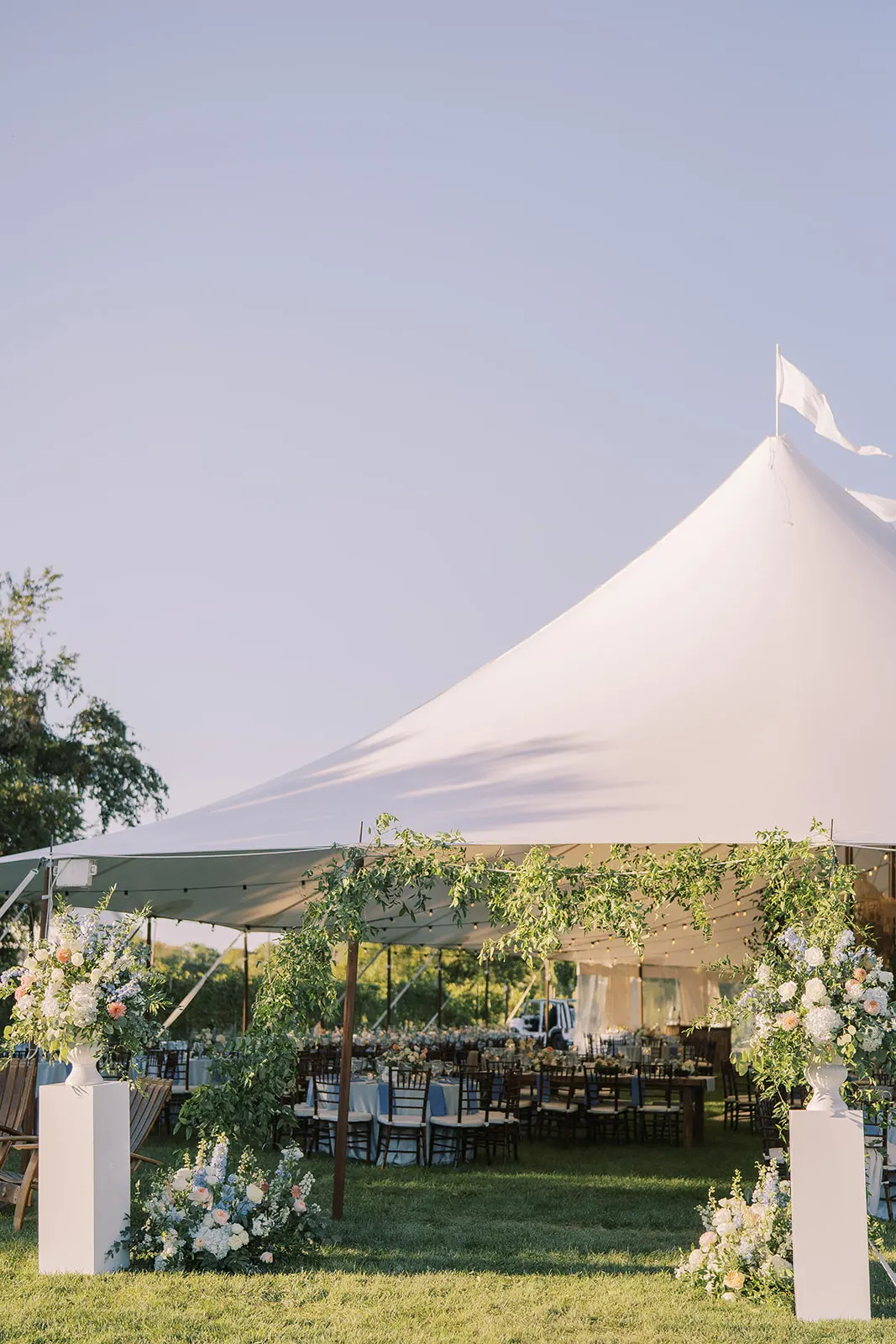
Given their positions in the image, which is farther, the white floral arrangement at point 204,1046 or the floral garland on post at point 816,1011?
the white floral arrangement at point 204,1046

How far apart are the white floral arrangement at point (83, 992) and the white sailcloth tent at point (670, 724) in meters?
1.12

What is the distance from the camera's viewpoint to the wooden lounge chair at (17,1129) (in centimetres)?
727

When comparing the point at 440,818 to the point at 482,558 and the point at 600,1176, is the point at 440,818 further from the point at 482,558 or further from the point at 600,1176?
the point at 482,558

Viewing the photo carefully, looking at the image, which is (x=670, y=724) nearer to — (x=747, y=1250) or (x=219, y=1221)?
(x=747, y=1250)

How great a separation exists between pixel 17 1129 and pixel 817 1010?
15.9 feet

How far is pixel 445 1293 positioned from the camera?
6055mm

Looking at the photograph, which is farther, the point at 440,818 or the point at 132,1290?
the point at 440,818

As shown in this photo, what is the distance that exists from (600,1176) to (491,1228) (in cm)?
262

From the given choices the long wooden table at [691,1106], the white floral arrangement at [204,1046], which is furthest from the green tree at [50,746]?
the long wooden table at [691,1106]

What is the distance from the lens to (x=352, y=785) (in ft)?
27.6

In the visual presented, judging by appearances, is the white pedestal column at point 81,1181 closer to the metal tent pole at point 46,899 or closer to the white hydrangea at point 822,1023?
the metal tent pole at point 46,899

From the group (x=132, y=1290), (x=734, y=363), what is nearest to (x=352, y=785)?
(x=132, y=1290)

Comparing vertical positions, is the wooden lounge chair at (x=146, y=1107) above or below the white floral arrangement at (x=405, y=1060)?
above

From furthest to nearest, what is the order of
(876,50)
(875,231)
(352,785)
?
(875,231) → (876,50) → (352,785)
